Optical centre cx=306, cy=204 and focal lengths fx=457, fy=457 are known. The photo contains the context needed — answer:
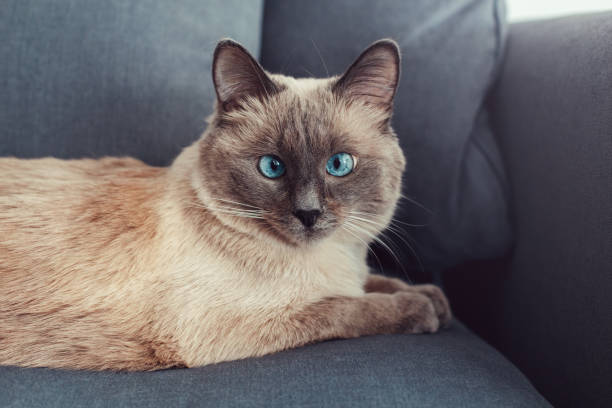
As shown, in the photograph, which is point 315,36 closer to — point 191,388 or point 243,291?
Result: point 243,291

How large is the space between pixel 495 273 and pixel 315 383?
0.96m

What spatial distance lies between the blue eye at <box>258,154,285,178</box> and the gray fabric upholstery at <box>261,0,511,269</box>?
56cm

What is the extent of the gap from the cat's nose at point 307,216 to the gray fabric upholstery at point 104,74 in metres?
0.70

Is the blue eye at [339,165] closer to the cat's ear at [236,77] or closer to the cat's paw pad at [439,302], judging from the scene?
the cat's ear at [236,77]

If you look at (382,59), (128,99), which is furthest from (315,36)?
(128,99)

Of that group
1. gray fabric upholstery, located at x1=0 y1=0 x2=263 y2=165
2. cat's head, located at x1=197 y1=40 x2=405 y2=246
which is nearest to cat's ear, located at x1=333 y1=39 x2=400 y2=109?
cat's head, located at x1=197 y1=40 x2=405 y2=246

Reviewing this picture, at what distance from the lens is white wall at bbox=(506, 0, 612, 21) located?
1.76 meters

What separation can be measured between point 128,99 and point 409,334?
1.13 meters

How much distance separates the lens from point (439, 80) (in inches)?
59.1

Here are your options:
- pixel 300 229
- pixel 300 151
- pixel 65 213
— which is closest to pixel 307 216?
pixel 300 229

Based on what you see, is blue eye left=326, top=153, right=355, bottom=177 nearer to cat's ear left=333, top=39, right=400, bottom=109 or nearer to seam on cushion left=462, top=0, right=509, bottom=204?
cat's ear left=333, top=39, right=400, bottom=109

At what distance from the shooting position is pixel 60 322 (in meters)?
1.08

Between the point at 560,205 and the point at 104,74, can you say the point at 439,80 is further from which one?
the point at 104,74

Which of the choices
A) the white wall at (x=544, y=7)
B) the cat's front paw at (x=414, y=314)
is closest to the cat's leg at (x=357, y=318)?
the cat's front paw at (x=414, y=314)
